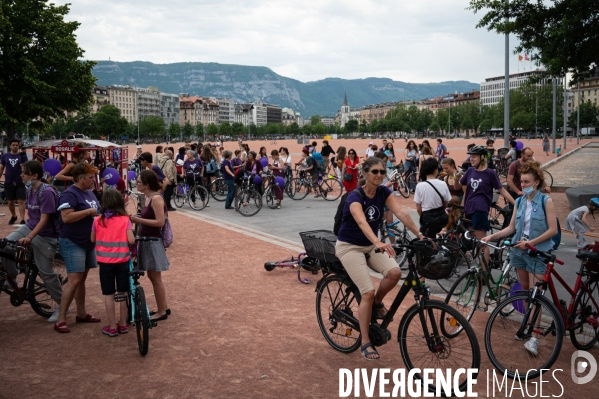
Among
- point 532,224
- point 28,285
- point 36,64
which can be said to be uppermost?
point 36,64

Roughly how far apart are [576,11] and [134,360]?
568 inches

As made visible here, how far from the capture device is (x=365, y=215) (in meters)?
5.12

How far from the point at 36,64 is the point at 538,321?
32.7 metres

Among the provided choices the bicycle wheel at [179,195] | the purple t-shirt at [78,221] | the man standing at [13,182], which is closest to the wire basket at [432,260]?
the purple t-shirt at [78,221]

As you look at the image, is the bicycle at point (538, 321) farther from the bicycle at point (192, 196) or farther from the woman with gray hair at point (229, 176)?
the bicycle at point (192, 196)

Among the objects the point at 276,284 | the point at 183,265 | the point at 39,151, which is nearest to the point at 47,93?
the point at 39,151

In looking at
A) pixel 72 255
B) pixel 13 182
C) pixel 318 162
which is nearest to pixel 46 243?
pixel 72 255

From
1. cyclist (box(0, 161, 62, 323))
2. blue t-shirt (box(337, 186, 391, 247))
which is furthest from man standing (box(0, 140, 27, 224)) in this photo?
blue t-shirt (box(337, 186, 391, 247))

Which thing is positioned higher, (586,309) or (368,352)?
(586,309)

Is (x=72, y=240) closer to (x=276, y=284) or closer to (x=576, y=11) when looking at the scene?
(x=276, y=284)

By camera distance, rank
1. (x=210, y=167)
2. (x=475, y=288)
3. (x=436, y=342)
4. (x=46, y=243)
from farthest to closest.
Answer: (x=210, y=167) < (x=46, y=243) < (x=475, y=288) < (x=436, y=342)

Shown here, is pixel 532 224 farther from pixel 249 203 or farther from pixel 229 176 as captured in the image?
pixel 229 176

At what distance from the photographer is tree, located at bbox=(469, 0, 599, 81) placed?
49.8 ft

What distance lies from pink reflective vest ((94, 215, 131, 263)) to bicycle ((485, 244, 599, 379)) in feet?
11.5
